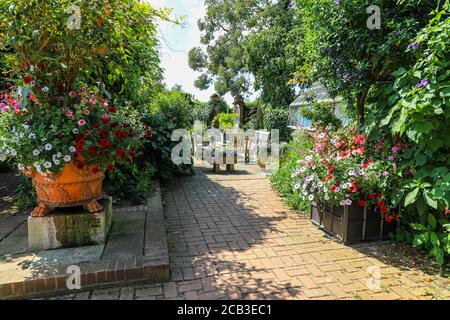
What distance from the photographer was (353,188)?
2984 mm

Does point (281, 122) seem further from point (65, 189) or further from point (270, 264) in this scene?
point (65, 189)

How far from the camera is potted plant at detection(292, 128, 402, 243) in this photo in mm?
3004

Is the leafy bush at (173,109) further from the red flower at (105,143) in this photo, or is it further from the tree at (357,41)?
the red flower at (105,143)

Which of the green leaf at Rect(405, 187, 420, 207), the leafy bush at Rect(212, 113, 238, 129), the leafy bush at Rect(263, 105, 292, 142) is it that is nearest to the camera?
the green leaf at Rect(405, 187, 420, 207)

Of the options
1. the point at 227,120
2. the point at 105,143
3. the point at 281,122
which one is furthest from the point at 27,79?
the point at 227,120

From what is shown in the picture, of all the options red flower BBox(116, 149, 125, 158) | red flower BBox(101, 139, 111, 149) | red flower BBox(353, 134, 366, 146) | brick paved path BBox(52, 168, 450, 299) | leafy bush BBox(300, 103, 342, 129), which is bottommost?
brick paved path BBox(52, 168, 450, 299)

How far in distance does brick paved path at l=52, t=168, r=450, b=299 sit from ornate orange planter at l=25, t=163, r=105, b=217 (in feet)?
2.80

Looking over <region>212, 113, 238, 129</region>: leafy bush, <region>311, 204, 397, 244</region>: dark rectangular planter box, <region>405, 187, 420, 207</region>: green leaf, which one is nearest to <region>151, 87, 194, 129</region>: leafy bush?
<region>311, 204, 397, 244</region>: dark rectangular planter box

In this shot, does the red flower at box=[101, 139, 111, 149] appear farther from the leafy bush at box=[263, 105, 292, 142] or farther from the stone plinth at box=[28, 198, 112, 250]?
the leafy bush at box=[263, 105, 292, 142]

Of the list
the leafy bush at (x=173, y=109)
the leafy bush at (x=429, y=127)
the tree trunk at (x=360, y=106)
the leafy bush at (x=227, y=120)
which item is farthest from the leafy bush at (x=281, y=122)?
the leafy bush at (x=429, y=127)

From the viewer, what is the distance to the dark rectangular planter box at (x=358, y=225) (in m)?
3.14

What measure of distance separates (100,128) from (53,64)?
787 mm

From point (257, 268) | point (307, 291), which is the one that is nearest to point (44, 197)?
point (257, 268)

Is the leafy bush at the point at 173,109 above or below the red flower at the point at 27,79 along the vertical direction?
above
